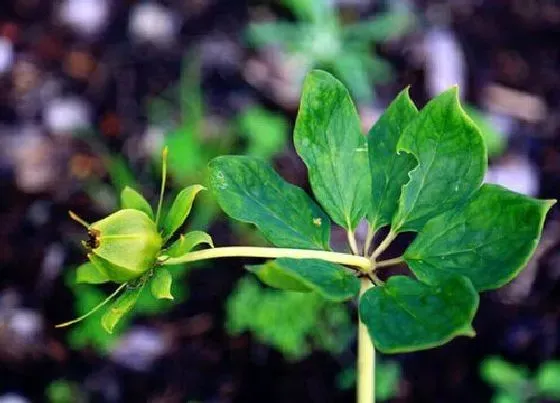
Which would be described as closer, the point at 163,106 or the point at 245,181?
the point at 245,181

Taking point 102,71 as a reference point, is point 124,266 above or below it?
above

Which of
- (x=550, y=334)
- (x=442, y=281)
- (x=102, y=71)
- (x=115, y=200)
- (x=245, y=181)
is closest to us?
(x=442, y=281)

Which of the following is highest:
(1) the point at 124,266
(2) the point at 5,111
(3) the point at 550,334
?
(1) the point at 124,266

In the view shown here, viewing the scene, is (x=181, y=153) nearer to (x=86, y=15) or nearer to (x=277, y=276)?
(x=86, y=15)

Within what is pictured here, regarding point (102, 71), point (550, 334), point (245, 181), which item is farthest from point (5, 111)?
point (245, 181)

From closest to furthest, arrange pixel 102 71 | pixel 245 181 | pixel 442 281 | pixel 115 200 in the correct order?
pixel 442 281
pixel 245 181
pixel 115 200
pixel 102 71

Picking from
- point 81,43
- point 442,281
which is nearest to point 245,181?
point 442,281

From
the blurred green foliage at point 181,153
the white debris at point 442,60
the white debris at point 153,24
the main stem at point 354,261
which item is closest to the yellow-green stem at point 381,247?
the main stem at point 354,261

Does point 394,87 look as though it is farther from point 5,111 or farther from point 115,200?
point 5,111
